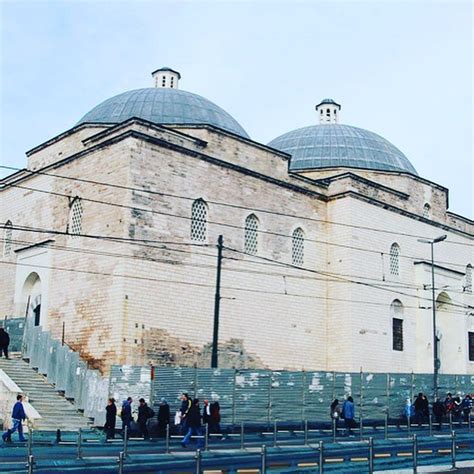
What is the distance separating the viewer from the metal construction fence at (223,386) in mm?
19219

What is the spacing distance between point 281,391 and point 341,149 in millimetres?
15334

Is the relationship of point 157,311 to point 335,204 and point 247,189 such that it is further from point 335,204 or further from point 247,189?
point 335,204

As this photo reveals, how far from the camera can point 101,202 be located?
22.7 meters

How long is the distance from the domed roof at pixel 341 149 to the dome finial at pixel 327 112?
2.02 m

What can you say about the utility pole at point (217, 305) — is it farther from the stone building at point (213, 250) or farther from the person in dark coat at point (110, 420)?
the person in dark coat at point (110, 420)

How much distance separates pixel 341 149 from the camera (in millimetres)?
33688

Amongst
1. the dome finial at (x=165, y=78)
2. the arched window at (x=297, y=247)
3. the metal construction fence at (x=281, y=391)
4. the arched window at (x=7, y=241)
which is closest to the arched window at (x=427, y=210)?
the arched window at (x=297, y=247)

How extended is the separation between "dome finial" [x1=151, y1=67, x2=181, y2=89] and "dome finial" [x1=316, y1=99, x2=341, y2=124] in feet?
30.6

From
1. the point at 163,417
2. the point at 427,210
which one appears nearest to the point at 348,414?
the point at 163,417

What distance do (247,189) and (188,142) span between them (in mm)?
2706

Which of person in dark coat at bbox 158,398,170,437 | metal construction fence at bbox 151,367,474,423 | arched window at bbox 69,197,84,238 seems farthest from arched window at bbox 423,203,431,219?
person in dark coat at bbox 158,398,170,437

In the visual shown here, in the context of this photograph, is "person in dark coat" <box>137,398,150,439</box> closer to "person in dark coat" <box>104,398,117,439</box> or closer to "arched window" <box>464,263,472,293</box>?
"person in dark coat" <box>104,398,117,439</box>

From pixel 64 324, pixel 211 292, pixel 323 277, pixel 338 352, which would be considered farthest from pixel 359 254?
pixel 64 324

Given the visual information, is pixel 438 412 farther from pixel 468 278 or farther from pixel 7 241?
pixel 7 241
